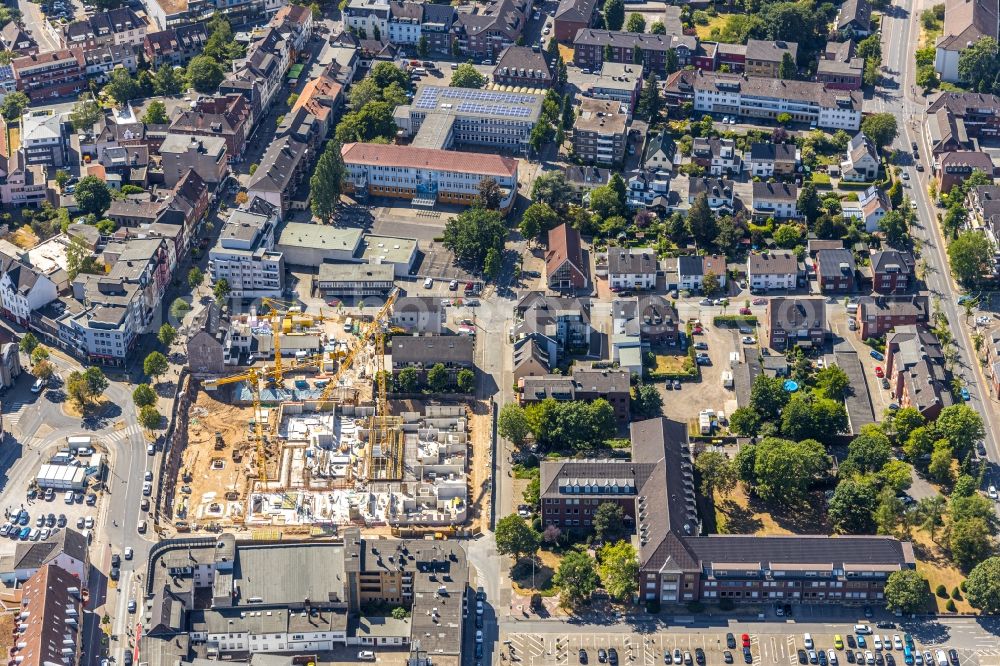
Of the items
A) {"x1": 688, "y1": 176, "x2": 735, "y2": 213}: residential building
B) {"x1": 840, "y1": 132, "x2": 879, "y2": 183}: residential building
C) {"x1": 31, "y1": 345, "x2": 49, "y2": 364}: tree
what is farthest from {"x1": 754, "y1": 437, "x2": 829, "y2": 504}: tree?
{"x1": 31, "y1": 345, "x2": 49, "y2": 364}: tree

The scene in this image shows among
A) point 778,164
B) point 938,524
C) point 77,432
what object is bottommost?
point 938,524

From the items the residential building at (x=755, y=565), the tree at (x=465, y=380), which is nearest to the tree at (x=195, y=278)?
the tree at (x=465, y=380)

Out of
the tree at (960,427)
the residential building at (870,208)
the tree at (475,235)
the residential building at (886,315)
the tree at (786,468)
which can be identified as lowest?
the tree at (786,468)

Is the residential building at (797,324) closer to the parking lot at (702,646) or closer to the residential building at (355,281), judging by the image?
the parking lot at (702,646)

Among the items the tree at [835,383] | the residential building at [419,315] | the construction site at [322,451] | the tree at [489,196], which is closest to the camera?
the construction site at [322,451]

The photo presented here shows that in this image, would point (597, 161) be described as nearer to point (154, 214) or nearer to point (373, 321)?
point (373, 321)

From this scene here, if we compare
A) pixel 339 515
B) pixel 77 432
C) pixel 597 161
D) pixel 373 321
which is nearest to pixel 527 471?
pixel 339 515

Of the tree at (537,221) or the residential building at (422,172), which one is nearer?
the tree at (537,221)

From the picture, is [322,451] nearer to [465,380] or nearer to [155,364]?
[465,380]
